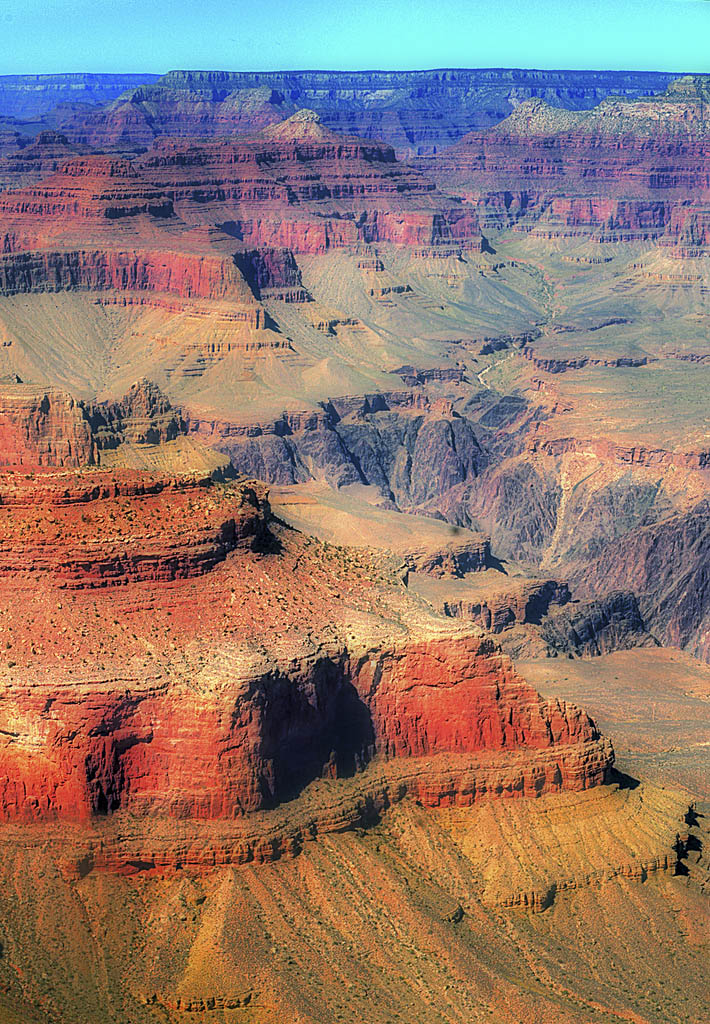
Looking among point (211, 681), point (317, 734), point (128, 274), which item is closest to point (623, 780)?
point (317, 734)

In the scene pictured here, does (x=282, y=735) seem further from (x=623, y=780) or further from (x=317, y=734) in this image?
(x=623, y=780)

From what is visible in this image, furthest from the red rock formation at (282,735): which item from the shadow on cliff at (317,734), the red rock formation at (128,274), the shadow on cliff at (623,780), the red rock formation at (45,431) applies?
the red rock formation at (128,274)

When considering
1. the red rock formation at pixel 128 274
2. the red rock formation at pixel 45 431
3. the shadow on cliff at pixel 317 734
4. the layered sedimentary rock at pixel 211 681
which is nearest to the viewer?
the layered sedimentary rock at pixel 211 681

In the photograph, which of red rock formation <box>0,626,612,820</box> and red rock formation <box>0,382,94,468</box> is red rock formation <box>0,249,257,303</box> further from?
red rock formation <box>0,626,612,820</box>

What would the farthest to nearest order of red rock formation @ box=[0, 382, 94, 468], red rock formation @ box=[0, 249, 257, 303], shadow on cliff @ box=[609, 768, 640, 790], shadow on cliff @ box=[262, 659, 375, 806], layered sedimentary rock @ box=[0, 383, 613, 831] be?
red rock formation @ box=[0, 249, 257, 303] → red rock formation @ box=[0, 382, 94, 468] → shadow on cliff @ box=[609, 768, 640, 790] → shadow on cliff @ box=[262, 659, 375, 806] → layered sedimentary rock @ box=[0, 383, 613, 831]

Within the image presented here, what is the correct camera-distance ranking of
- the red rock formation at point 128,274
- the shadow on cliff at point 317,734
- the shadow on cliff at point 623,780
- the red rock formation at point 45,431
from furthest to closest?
the red rock formation at point 128,274, the red rock formation at point 45,431, the shadow on cliff at point 623,780, the shadow on cliff at point 317,734

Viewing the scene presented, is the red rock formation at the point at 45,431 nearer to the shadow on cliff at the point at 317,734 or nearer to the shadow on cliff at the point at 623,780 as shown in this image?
the shadow on cliff at the point at 317,734

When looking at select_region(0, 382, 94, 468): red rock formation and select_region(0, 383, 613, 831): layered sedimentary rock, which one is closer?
select_region(0, 383, 613, 831): layered sedimentary rock

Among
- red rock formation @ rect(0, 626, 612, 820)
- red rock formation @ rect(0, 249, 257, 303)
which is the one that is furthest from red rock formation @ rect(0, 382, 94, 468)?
red rock formation @ rect(0, 249, 257, 303)

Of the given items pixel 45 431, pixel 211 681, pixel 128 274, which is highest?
pixel 211 681

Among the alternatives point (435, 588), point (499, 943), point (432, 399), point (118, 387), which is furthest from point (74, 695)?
point (432, 399)

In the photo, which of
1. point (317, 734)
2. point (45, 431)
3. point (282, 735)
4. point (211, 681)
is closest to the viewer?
point (211, 681)
